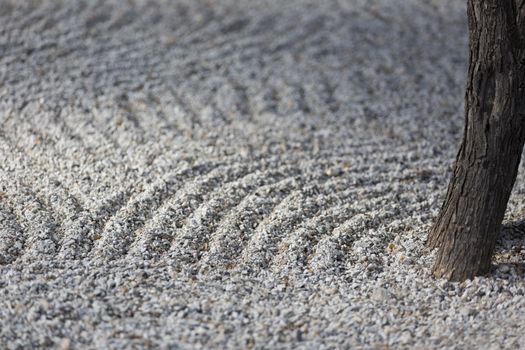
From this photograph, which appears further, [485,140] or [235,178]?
[235,178]

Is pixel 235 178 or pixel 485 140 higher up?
pixel 485 140

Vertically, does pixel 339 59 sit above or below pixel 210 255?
above

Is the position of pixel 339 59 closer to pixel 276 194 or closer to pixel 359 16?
pixel 359 16

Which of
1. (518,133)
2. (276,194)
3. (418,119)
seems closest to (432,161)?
(418,119)
